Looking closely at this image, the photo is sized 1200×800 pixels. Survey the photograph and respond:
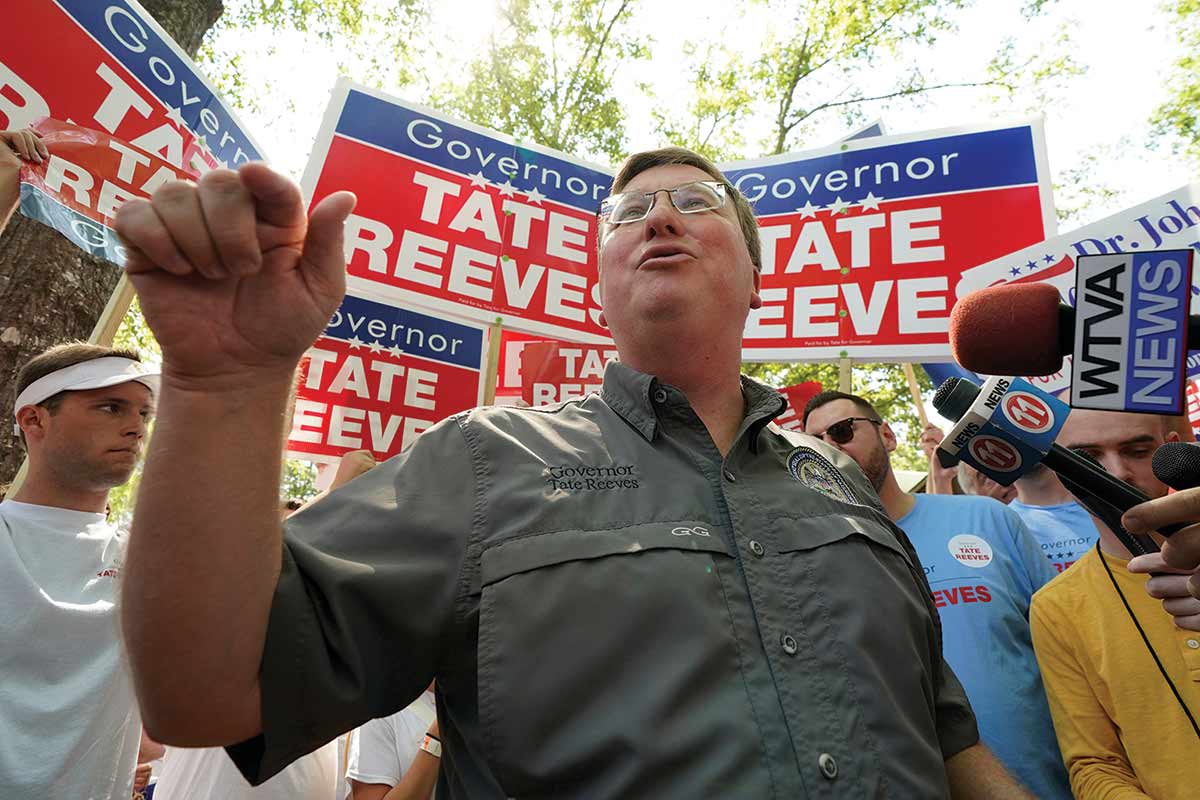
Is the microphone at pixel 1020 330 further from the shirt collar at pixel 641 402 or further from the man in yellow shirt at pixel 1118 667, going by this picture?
the man in yellow shirt at pixel 1118 667

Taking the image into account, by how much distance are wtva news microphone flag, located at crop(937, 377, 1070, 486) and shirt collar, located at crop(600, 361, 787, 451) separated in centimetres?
33

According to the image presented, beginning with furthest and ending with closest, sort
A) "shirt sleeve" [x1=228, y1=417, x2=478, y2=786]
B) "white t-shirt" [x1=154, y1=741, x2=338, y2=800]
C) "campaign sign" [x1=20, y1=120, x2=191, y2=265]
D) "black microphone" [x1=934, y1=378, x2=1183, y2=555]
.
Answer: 1. "campaign sign" [x1=20, y1=120, x2=191, y2=265]
2. "white t-shirt" [x1=154, y1=741, x2=338, y2=800]
3. "black microphone" [x1=934, y1=378, x2=1183, y2=555]
4. "shirt sleeve" [x1=228, y1=417, x2=478, y2=786]

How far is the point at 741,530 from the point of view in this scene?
128cm

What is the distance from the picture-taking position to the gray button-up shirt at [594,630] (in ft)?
3.32

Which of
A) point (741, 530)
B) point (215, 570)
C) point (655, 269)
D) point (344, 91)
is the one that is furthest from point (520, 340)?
point (215, 570)

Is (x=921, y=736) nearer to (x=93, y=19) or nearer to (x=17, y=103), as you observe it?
(x=17, y=103)

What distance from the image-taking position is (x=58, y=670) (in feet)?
7.63

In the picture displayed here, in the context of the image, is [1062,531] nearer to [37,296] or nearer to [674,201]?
[674,201]

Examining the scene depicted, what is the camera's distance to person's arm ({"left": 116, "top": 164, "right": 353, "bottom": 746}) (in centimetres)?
81

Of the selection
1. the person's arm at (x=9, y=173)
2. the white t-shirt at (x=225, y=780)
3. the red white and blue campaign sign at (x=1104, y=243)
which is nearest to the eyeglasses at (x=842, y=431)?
the red white and blue campaign sign at (x=1104, y=243)

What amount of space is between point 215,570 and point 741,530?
2.49 ft

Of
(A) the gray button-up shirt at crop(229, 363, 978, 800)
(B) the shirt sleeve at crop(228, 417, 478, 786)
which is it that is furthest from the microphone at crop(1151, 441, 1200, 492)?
(B) the shirt sleeve at crop(228, 417, 478, 786)

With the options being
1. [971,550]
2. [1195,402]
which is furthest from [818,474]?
[1195,402]

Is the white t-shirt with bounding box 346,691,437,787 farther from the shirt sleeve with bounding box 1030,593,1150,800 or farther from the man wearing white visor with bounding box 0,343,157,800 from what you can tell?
the shirt sleeve with bounding box 1030,593,1150,800
